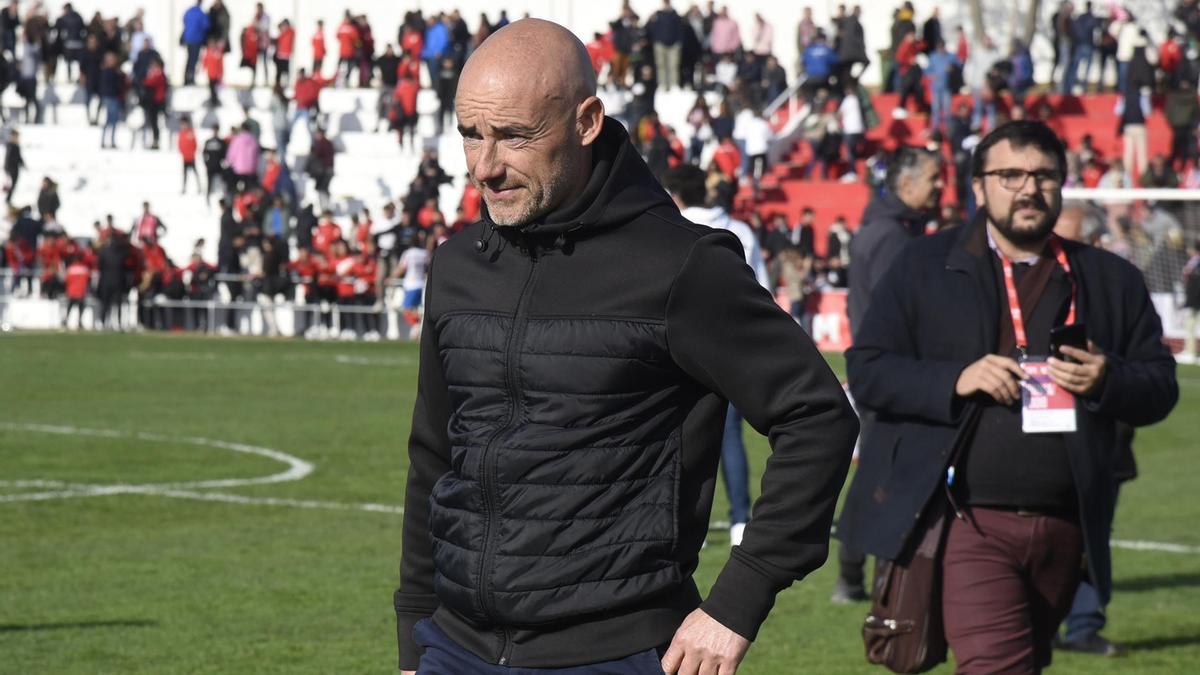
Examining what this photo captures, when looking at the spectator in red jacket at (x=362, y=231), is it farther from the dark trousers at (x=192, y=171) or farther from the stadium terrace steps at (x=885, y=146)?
the stadium terrace steps at (x=885, y=146)

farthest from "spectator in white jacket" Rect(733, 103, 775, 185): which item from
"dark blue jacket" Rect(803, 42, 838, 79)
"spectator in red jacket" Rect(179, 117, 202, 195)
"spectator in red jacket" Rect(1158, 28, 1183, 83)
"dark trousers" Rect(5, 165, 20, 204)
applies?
"dark trousers" Rect(5, 165, 20, 204)

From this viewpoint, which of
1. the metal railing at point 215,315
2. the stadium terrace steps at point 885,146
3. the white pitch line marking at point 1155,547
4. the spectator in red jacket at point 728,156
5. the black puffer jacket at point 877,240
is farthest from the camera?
the spectator in red jacket at point 728,156

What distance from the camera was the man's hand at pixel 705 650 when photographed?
3.67 m

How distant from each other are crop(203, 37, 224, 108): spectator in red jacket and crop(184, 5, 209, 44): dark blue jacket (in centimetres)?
36

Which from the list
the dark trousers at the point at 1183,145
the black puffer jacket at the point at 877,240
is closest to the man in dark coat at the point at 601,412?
the black puffer jacket at the point at 877,240

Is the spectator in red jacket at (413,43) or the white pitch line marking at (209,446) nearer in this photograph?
the white pitch line marking at (209,446)

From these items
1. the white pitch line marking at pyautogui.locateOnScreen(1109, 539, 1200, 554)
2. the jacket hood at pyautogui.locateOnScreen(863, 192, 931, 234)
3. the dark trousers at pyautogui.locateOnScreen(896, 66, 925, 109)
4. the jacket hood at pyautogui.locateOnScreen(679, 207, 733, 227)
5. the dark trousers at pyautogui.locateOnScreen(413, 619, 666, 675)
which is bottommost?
the white pitch line marking at pyautogui.locateOnScreen(1109, 539, 1200, 554)

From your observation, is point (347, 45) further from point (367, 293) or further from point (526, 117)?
point (526, 117)

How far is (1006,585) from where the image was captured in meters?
5.91

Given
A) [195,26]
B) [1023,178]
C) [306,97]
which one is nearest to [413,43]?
[306,97]

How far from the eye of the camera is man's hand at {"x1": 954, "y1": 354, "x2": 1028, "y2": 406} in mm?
5930

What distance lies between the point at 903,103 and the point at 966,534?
33.0 meters

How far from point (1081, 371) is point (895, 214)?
3.96 m

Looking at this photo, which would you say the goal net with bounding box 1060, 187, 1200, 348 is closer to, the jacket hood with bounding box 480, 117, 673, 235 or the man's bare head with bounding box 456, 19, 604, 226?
the jacket hood with bounding box 480, 117, 673, 235
